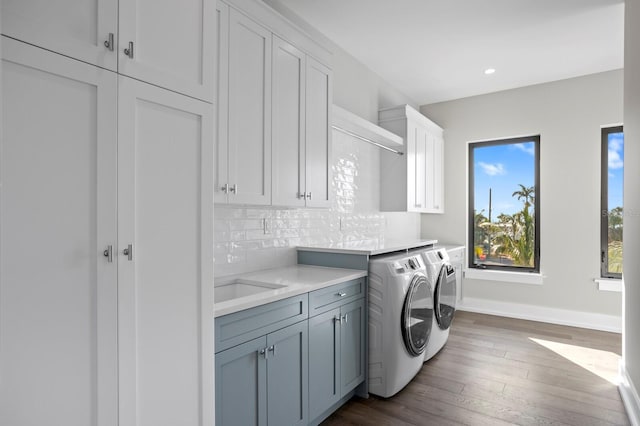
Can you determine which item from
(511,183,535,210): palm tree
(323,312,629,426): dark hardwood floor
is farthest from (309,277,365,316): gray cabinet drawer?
(511,183,535,210): palm tree

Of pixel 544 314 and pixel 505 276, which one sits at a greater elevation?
pixel 505 276

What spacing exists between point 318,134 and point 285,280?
1.07 metres

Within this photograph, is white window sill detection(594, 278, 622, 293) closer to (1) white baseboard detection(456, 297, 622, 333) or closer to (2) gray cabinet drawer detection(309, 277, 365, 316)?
(1) white baseboard detection(456, 297, 622, 333)

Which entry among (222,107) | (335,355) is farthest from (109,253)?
(335,355)

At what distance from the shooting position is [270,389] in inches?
71.2

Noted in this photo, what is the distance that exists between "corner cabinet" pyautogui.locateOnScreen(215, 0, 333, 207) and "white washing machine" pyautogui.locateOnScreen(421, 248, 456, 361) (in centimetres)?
111

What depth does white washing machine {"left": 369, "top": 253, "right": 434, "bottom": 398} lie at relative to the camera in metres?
2.49

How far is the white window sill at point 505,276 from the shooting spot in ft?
14.8

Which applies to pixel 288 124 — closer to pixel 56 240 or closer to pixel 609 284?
pixel 56 240

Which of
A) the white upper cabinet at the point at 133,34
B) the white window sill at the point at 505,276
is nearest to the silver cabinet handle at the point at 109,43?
the white upper cabinet at the point at 133,34

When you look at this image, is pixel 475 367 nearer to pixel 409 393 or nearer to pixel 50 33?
pixel 409 393

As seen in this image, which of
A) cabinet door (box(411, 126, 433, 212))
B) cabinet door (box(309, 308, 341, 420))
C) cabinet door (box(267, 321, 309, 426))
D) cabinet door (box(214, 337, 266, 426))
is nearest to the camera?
cabinet door (box(214, 337, 266, 426))

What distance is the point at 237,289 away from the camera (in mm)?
2320

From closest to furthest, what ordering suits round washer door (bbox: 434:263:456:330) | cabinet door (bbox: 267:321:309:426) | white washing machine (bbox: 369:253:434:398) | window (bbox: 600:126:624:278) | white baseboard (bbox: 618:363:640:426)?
1. cabinet door (bbox: 267:321:309:426)
2. white baseboard (bbox: 618:363:640:426)
3. white washing machine (bbox: 369:253:434:398)
4. round washer door (bbox: 434:263:456:330)
5. window (bbox: 600:126:624:278)
